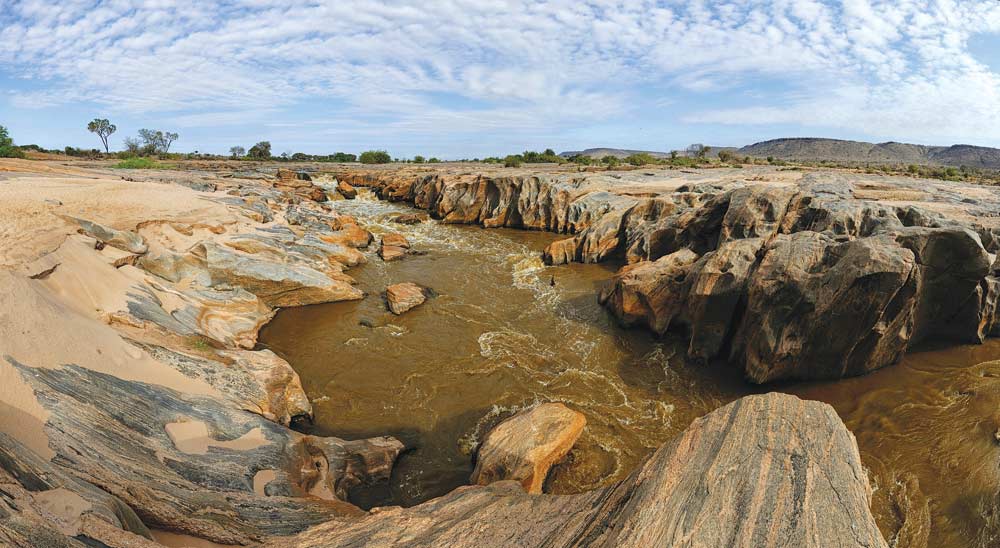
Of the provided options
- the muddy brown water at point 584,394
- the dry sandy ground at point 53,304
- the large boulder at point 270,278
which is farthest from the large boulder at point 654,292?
the dry sandy ground at point 53,304

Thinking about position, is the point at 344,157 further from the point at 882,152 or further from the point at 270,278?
the point at 882,152

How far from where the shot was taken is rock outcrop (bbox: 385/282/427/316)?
1358 centimetres

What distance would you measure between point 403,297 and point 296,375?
540cm

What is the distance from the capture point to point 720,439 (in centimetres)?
422

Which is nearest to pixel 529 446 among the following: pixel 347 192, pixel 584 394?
pixel 584 394

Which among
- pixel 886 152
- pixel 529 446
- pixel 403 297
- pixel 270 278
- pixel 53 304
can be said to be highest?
pixel 886 152

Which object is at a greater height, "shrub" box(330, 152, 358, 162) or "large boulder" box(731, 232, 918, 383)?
"shrub" box(330, 152, 358, 162)

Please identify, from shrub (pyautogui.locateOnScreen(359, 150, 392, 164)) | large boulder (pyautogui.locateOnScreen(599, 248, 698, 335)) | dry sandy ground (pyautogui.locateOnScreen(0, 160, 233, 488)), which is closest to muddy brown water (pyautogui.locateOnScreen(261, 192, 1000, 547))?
large boulder (pyautogui.locateOnScreen(599, 248, 698, 335))

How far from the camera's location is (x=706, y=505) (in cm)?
347

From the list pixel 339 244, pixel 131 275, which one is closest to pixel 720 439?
pixel 131 275

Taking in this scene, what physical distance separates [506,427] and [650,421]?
3.28 m

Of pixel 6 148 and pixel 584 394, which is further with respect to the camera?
pixel 6 148

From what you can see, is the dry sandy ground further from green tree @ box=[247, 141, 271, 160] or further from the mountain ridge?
the mountain ridge

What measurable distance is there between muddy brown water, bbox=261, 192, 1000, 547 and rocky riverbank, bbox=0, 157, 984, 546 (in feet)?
2.19
